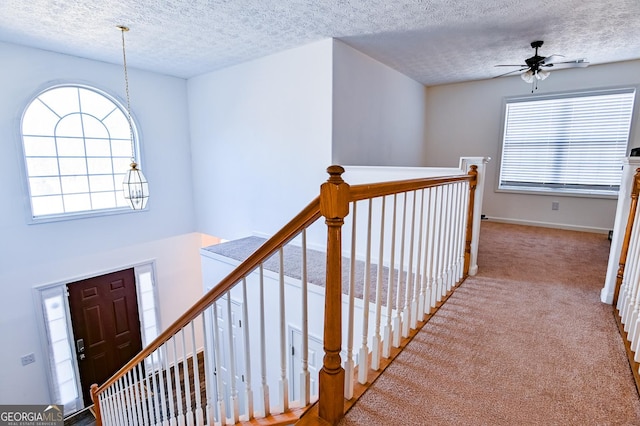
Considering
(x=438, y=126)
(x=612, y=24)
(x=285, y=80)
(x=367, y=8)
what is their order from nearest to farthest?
(x=367, y=8) < (x=612, y=24) < (x=285, y=80) < (x=438, y=126)

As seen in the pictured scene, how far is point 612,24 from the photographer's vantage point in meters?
3.19

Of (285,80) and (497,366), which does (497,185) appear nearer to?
(285,80)

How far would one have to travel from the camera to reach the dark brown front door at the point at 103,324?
4676 mm

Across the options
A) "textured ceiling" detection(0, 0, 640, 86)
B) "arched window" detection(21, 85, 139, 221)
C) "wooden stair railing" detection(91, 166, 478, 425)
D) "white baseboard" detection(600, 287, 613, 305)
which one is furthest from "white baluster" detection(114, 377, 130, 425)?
"white baseboard" detection(600, 287, 613, 305)

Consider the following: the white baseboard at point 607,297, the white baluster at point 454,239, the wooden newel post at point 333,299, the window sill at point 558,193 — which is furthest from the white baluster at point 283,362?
the window sill at point 558,193

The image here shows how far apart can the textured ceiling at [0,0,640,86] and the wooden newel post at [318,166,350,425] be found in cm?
235

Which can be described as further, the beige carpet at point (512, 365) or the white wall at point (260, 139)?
the white wall at point (260, 139)

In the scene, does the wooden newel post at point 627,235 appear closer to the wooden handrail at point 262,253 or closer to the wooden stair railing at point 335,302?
the wooden stair railing at point 335,302

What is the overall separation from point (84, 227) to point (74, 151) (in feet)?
3.49

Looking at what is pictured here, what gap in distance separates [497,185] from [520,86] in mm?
1566

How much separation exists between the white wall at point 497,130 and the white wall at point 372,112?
1.45 ft

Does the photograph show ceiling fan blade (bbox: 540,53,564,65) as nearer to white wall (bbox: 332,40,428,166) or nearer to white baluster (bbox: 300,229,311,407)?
white wall (bbox: 332,40,428,166)

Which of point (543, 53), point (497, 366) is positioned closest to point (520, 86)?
point (543, 53)

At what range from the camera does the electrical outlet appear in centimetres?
415
